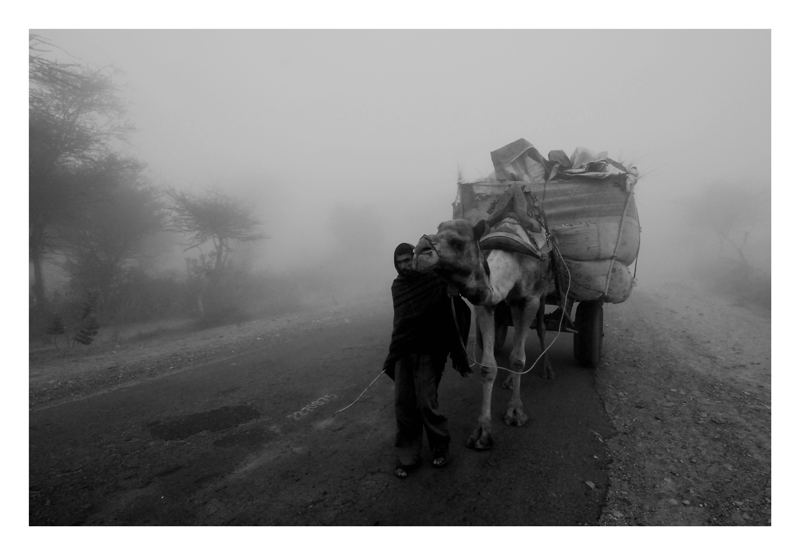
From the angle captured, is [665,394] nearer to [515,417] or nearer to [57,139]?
[515,417]

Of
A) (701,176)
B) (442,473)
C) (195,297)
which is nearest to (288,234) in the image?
(195,297)

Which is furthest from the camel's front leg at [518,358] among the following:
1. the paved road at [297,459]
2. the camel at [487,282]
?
the paved road at [297,459]

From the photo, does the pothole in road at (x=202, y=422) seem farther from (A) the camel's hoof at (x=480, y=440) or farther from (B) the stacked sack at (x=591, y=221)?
(B) the stacked sack at (x=591, y=221)

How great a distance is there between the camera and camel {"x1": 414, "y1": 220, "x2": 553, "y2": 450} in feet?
8.68

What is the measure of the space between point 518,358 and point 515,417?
607 mm

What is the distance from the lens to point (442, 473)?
10.5 ft

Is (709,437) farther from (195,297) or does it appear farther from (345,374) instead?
(195,297)

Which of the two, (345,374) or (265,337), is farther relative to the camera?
(265,337)

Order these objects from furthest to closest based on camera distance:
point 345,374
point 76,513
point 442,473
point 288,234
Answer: point 288,234 → point 345,374 → point 442,473 → point 76,513

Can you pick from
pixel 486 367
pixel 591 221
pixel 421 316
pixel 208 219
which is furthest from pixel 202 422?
pixel 208 219

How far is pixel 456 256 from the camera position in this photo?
2670mm

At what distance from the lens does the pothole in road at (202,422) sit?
4.17m

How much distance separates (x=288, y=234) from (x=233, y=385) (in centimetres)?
4652

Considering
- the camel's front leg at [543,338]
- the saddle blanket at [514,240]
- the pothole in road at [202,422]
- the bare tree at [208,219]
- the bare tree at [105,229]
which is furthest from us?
the bare tree at [208,219]
